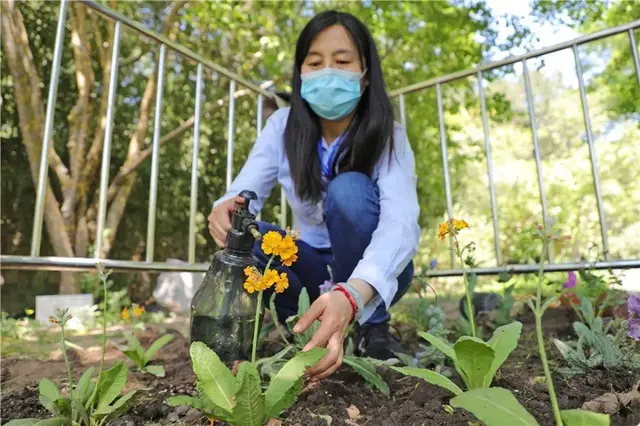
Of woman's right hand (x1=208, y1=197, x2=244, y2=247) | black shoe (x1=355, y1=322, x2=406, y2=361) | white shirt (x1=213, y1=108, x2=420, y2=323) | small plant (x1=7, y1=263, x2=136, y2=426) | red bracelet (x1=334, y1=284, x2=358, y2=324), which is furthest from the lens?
black shoe (x1=355, y1=322, x2=406, y2=361)

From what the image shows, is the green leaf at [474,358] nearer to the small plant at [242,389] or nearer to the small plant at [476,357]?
the small plant at [476,357]

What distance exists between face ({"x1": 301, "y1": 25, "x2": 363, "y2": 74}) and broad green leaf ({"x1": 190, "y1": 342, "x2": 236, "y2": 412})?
1.10 m

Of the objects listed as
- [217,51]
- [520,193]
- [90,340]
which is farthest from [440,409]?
[520,193]

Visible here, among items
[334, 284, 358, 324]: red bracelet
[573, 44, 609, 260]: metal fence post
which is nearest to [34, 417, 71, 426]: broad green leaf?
[334, 284, 358, 324]: red bracelet

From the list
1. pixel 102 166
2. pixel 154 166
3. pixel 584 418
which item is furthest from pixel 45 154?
pixel 584 418

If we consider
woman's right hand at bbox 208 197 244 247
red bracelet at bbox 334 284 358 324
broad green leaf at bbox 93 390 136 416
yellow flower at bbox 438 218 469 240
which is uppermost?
woman's right hand at bbox 208 197 244 247

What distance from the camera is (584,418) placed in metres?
0.67

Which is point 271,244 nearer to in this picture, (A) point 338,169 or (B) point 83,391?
(B) point 83,391

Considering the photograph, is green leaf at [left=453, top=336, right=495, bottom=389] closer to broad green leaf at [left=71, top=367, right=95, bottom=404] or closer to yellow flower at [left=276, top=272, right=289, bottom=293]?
yellow flower at [left=276, top=272, right=289, bottom=293]

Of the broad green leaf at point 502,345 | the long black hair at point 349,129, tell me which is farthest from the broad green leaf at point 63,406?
the long black hair at point 349,129

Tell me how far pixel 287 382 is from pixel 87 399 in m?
0.42

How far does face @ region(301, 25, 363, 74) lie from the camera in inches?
64.7

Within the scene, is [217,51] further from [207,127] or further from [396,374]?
[396,374]

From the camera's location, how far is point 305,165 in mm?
1646
